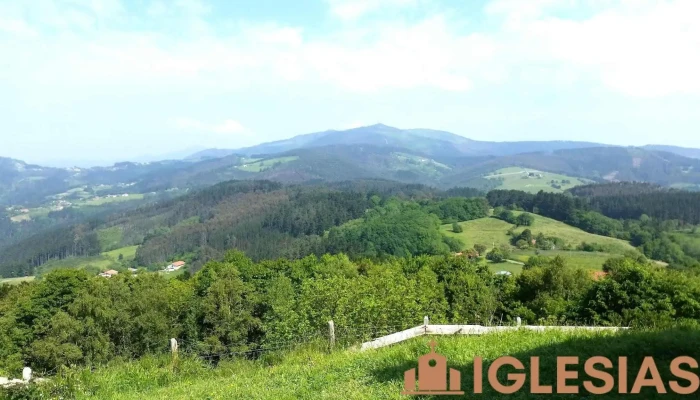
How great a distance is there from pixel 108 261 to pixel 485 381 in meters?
169

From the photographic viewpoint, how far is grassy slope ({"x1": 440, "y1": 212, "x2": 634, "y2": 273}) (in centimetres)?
9400

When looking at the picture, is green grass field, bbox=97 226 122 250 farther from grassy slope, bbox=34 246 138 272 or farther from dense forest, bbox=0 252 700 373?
dense forest, bbox=0 252 700 373

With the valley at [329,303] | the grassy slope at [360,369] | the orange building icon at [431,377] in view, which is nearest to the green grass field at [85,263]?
the valley at [329,303]

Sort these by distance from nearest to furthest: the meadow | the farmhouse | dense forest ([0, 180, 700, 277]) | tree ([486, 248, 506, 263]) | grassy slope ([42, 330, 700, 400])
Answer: grassy slope ([42, 330, 700, 400]) < tree ([486, 248, 506, 263]) < the meadow < dense forest ([0, 180, 700, 277]) < the farmhouse

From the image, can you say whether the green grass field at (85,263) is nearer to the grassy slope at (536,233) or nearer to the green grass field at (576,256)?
the grassy slope at (536,233)

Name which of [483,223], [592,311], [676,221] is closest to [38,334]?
[592,311]

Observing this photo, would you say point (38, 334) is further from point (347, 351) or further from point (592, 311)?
point (592, 311)

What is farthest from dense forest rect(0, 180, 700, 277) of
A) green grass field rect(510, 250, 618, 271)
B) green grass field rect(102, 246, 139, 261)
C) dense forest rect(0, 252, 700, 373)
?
dense forest rect(0, 252, 700, 373)

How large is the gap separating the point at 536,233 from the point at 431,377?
121563 mm

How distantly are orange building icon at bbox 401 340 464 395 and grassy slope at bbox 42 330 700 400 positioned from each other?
0.59 feet

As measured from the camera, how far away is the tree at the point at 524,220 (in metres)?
128

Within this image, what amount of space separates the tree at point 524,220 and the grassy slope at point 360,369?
415ft

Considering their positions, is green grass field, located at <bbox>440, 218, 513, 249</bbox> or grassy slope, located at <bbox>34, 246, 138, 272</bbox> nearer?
green grass field, located at <bbox>440, 218, 513, 249</bbox>

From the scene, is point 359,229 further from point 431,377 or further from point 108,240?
point 108,240
